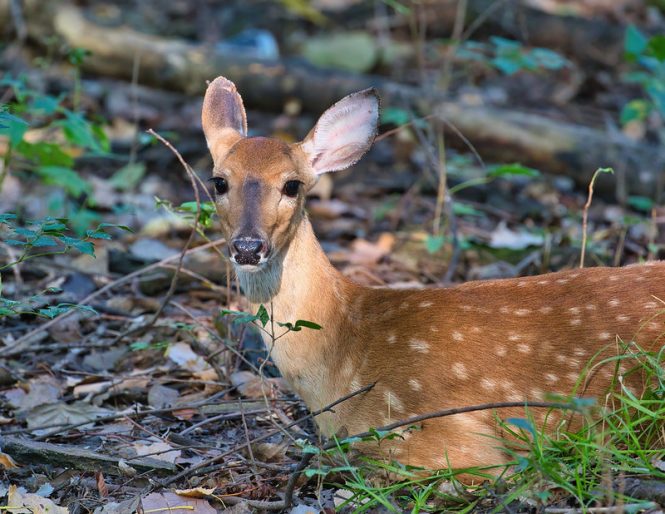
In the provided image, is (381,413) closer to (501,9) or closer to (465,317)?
(465,317)

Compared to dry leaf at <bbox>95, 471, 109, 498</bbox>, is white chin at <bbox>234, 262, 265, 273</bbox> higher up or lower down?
higher up

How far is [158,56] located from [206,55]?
1.43 feet

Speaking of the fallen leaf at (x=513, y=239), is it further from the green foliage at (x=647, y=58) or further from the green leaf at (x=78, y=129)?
the green leaf at (x=78, y=129)

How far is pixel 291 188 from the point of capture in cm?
420

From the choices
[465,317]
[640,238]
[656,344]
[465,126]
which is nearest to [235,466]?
[465,317]

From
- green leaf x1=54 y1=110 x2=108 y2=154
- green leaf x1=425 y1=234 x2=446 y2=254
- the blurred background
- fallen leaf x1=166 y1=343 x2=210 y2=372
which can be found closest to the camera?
fallen leaf x1=166 y1=343 x2=210 y2=372

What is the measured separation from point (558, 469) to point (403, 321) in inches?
41.8

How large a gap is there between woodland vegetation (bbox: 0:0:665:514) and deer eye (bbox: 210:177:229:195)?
0.28 metres

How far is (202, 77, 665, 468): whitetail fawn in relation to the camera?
3.84m

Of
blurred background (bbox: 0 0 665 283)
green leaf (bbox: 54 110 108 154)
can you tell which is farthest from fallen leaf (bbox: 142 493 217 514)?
green leaf (bbox: 54 110 108 154)

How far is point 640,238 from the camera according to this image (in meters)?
6.71

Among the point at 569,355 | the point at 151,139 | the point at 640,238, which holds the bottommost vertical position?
the point at 640,238

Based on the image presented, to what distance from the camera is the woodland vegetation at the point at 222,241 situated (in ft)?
12.1

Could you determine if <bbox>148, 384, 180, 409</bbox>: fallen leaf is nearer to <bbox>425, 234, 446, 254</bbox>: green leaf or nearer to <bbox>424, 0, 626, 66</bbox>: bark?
<bbox>425, 234, 446, 254</bbox>: green leaf
